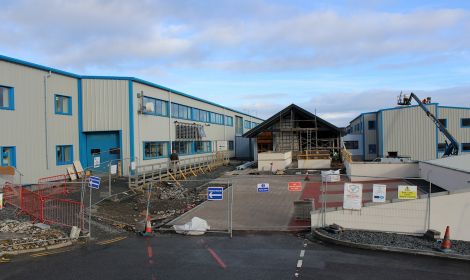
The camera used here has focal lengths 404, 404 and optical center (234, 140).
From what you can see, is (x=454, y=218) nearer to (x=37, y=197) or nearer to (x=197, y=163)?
(x=37, y=197)

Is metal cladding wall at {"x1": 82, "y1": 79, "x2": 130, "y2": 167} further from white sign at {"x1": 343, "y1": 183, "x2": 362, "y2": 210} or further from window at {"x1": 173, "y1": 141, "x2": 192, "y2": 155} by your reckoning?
white sign at {"x1": 343, "y1": 183, "x2": 362, "y2": 210}

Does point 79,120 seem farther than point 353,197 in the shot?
Yes

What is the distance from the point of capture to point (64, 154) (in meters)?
25.3

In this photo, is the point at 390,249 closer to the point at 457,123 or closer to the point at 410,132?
the point at 410,132

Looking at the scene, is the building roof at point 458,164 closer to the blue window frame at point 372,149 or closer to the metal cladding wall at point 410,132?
the metal cladding wall at point 410,132

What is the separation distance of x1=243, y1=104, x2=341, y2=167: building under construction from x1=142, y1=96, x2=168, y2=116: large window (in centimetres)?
1278

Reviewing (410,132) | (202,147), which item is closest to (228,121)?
(202,147)

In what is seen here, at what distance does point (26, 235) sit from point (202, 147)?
3253cm

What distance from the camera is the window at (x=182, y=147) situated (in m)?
36.6

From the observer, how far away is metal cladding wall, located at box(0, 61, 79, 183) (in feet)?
67.9

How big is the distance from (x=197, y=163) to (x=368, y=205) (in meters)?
28.3

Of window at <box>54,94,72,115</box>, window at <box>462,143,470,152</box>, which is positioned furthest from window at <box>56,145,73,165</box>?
window at <box>462,143,470,152</box>

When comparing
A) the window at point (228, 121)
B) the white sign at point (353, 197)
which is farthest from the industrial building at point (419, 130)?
the white sign at point (353, 197)

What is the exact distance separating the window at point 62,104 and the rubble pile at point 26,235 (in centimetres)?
1214
